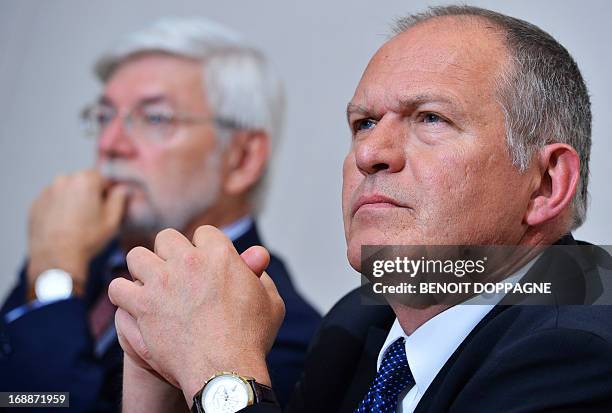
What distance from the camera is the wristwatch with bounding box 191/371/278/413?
0.96 meters

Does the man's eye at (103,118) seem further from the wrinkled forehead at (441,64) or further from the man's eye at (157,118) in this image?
the wrinkled forehead at (441,64)

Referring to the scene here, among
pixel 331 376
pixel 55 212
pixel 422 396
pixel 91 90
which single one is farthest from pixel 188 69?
pixel 422 396

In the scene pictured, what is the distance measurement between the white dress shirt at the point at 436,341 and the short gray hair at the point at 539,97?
0.68 ft

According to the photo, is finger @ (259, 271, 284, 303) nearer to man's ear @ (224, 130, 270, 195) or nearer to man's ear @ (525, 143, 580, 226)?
man's ear @ (525, 143, 580, 226)

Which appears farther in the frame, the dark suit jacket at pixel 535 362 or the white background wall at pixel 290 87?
the white background wall at pixel 290 87

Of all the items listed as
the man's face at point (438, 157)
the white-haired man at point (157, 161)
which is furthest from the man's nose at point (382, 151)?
the white-haired man at point (157, 161)

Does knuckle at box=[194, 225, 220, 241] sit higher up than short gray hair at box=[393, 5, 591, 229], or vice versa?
short gray hair at box=[393, 5, 591, 229]

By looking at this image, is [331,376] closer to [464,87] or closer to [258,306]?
[258,306]

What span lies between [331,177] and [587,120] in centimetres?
88

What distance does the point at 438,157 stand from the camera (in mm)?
1145

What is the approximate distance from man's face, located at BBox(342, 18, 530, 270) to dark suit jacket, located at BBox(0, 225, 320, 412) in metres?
0.57

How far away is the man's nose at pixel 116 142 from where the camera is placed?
7.32 ft

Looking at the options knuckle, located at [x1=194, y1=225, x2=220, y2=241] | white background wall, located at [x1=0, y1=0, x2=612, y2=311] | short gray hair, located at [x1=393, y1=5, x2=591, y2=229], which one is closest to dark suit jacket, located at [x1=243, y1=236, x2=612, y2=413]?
short gray hair, located at [x1=393, y1=5, x2=591, y2=229]

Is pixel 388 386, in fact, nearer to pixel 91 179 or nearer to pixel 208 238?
pixel 208 238
